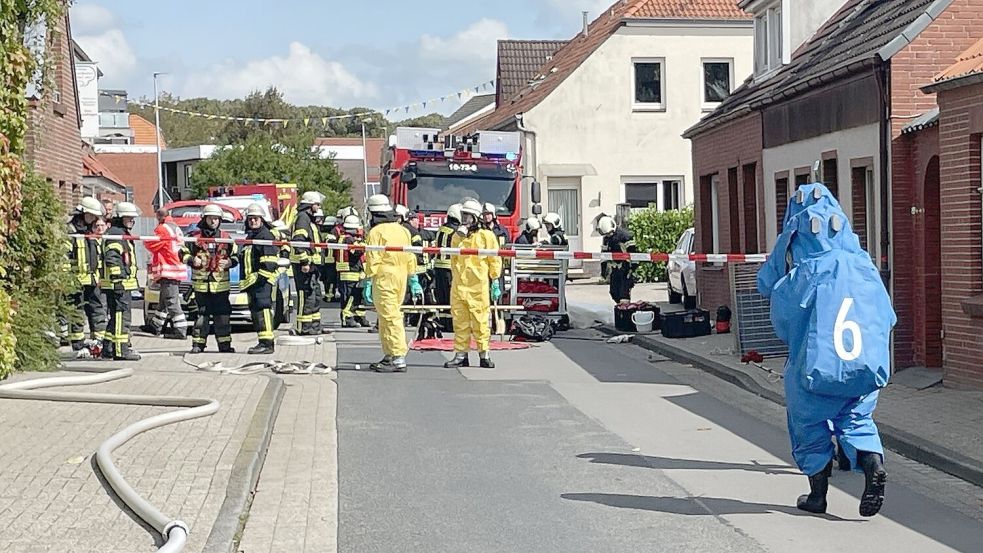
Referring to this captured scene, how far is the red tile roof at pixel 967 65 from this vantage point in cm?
1277

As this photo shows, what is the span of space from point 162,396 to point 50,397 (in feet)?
3.19

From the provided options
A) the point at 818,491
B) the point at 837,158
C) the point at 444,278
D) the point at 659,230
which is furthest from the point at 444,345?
the point at 659,230

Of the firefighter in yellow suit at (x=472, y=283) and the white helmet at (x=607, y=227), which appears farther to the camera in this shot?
the white helmet at (x=607, y=227)

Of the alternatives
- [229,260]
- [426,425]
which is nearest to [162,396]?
[426,425]

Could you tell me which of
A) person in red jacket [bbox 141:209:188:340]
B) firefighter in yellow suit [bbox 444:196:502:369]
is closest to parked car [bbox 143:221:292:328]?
person in red jacket [bbox 141:209:188:340]

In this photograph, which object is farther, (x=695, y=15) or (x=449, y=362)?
(x=695, y=15)

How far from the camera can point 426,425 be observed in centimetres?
1175

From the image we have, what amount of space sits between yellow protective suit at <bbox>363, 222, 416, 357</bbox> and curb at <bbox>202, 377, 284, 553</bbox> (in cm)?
289

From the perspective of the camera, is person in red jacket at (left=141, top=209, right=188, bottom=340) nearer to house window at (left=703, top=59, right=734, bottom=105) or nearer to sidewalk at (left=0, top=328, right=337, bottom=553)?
sidewalk at (left=0, top=328, right=337, bottom=553)

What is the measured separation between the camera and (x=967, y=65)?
1317 centimetres

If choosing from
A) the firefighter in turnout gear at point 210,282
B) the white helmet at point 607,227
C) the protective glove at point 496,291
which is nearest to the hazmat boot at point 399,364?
the firefighter in turnout gear at point 210,282

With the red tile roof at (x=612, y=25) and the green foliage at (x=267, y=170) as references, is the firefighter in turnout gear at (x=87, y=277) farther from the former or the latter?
the green foliage at (x=267, y=170)

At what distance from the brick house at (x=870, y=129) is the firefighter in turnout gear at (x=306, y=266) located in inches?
265

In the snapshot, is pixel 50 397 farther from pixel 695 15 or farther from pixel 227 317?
pixel 695 15
